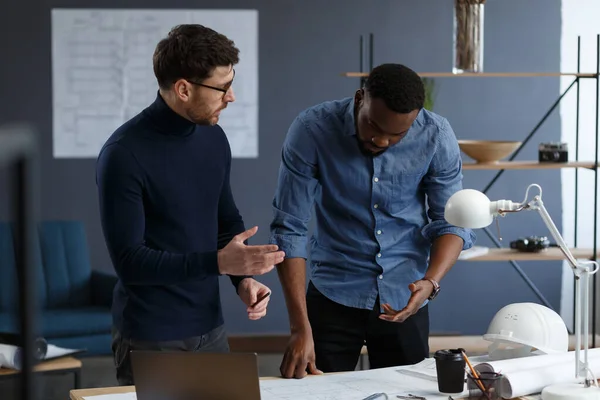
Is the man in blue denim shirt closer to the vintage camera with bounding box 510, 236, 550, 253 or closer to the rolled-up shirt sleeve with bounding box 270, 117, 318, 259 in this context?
the rolled-up shirt sleeve with bounding box 270, 117, 318, 259

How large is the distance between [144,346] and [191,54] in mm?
699

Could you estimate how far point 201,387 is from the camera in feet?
4.94

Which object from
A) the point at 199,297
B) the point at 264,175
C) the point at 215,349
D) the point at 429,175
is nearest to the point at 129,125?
the point at 199,297

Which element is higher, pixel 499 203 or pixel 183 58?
pixel 183 58

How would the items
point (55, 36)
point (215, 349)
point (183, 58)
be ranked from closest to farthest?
point (183, 58) < point (215, 349) < point (55, 36)

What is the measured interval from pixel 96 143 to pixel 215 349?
3.27 metres

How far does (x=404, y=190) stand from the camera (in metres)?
2.26

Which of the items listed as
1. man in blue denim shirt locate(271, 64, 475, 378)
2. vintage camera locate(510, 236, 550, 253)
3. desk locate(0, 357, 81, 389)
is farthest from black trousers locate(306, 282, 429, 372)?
vintage camera locate(510, 236, 550, 253)

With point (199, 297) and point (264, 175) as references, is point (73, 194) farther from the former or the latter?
point (199, 297)

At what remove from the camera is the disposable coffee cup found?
1777 mm

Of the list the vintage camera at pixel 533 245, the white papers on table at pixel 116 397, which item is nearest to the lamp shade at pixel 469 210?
the white papers on table at pixel 116 397

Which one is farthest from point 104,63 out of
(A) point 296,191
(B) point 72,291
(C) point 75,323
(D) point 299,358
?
(D) point 299,358

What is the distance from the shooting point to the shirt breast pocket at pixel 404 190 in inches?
88.6

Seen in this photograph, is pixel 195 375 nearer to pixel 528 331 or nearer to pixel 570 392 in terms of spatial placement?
pixel 570 392
